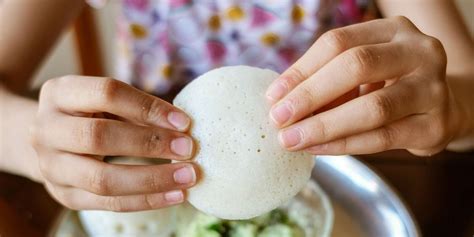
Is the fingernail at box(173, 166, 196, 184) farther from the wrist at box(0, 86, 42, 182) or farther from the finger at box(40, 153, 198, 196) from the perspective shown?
the wrist at box(0, 86, 42, 182)

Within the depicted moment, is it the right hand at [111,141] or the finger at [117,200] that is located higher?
the right hand at [111,141]

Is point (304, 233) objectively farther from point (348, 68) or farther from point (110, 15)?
point (110, 15)

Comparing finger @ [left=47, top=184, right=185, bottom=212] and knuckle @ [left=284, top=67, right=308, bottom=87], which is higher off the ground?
knuckle @ [left=284, top=67, right=308, bottom=87]

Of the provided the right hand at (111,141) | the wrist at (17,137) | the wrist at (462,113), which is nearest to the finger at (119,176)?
the right hand at (111,141)

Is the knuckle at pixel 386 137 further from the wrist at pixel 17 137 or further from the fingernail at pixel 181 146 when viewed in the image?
the wrist at pixel 17 137

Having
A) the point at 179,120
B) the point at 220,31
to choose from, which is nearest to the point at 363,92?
the point at 179,120

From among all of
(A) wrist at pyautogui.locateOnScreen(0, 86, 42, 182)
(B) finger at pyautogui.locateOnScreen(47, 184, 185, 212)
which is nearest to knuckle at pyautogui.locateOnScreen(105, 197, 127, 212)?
(B) finger at pyautogui.locateOnScreen(47, 184, 185, 212)

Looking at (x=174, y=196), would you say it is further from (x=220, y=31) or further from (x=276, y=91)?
(x=220, y=31)
